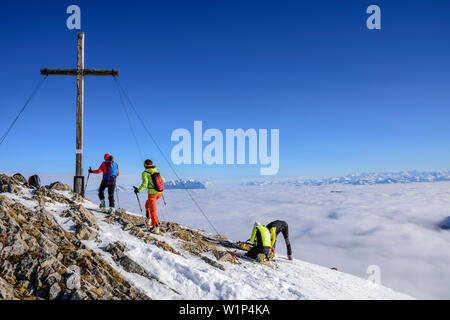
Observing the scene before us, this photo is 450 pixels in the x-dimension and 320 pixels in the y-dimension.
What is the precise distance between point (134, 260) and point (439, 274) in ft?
738

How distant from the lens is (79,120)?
1191 cm

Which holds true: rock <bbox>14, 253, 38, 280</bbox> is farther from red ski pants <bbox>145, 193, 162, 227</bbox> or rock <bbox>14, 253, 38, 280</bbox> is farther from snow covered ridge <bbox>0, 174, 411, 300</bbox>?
red ski pants <bbox>145, 193, 162, 227</bbox>

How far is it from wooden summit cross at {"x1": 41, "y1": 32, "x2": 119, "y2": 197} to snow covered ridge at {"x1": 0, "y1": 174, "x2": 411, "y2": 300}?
194 cm

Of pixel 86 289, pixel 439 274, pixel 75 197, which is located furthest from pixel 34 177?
pixel 439 274

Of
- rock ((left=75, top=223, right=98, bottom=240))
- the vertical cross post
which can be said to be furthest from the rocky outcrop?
the vertical cross post

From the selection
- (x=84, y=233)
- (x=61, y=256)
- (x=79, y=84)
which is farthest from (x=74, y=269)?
(x=79, y=84)

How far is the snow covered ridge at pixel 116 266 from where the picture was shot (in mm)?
5121

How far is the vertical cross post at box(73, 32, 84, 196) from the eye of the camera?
11.9 metres

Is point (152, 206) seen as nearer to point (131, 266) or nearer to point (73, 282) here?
point (131, 266)

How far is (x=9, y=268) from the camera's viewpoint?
16.3 feet

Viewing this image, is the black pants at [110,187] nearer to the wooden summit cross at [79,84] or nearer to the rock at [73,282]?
the wooden summit cross at [79,84]

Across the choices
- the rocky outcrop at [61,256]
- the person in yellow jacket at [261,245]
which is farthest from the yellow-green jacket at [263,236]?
the rocky outcrop at [61,256]
